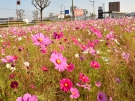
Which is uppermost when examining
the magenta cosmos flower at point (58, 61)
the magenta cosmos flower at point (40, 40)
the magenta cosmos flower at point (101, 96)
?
the magenta cosmos flower at point (40, 40)

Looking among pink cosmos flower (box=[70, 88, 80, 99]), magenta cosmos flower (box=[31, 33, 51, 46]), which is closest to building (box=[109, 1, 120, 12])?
magenta cosmos flower (box=[31, 33, 51, 46])

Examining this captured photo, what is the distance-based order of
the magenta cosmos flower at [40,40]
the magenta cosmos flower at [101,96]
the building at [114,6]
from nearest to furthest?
the magenta cosmos flower at [101,96] → the magenta cosmos flower at [40,40] → the building at [114,6]

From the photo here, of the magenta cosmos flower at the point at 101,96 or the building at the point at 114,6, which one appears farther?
the building at the point at 114,6

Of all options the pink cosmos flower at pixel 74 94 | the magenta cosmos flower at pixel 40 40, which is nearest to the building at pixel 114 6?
the magenta cosmos flower at pixel 40 40

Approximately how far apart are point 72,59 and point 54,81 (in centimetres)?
57

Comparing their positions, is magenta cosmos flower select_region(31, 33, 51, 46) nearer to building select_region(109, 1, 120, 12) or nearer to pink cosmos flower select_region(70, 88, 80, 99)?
pink cosmos flower select_region(70, 88, 80, 99)

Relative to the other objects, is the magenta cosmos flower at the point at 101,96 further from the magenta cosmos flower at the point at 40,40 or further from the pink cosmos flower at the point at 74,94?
the magenta cosmos flower at the point at 40,40

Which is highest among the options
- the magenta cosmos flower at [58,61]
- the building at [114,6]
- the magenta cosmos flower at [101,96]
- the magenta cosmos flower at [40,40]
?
the building at [114,6]

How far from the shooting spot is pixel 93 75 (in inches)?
82.4

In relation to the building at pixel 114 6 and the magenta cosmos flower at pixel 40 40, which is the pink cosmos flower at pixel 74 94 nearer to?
the magenta cosmos flower at pixel 40 40

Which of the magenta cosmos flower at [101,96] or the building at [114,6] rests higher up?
the building at [114,6]

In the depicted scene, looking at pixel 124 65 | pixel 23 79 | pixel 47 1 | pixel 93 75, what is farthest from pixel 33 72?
pixel 47 1

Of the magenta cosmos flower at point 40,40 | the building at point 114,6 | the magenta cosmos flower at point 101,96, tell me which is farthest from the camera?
the building at point 114,6

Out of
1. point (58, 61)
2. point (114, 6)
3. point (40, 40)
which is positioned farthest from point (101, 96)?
point (114, 6)
